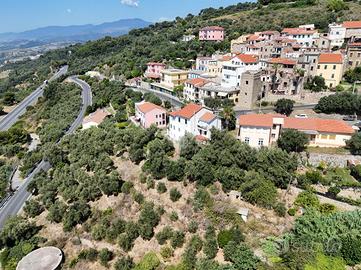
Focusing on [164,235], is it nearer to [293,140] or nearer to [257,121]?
Answer: [257,121]

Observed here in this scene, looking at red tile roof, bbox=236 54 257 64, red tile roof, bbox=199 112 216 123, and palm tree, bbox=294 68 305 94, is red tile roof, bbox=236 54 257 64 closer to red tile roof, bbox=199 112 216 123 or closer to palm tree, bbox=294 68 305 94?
palm tree, bbox=294 68 305 94

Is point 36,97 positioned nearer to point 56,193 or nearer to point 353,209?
point 56,193

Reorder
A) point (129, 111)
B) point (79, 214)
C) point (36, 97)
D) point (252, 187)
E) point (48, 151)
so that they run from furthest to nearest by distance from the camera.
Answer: point (36, 97) → point (129, 111) → point (48, 151) → point (79, 214) → point (252, 187)

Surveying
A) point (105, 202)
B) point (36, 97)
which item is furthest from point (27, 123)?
point (105, 202)

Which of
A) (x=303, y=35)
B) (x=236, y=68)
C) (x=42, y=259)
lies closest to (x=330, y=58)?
(x=236, y=68)

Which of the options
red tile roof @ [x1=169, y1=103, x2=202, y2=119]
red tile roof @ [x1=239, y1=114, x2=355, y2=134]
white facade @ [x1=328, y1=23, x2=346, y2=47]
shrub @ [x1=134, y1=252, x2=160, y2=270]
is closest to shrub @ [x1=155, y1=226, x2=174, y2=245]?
shrub @ [x1=134, y1=252, x2=160, y2=270]

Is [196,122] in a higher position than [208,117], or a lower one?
lower
